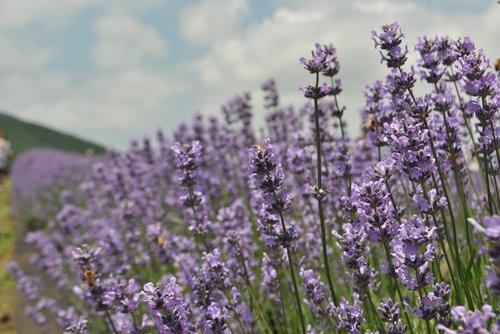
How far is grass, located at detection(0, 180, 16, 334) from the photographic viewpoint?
46.3 feet

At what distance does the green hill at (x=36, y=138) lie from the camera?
5582cm

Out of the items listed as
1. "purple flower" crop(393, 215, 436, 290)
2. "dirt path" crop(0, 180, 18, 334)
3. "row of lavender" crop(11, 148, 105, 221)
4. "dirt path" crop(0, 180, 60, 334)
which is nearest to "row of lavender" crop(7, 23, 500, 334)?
"purple flower" crop(393, 215, 436, 290)

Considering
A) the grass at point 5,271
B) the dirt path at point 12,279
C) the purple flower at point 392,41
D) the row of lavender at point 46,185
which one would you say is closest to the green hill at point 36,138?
the grass at point 5,271

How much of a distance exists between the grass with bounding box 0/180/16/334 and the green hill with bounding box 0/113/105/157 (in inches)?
955

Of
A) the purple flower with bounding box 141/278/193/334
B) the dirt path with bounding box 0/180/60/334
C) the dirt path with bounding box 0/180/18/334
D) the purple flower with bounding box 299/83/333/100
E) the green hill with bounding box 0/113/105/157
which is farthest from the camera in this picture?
the green hill with bounding box 0/113/105/157

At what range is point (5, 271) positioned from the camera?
1872cm

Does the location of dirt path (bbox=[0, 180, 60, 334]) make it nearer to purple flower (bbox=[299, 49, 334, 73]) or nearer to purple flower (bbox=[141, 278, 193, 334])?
purple flower (bbox=[141, 278, 193, 334])

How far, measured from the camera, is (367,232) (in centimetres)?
300

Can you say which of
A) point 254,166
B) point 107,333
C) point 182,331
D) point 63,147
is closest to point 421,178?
point 254,166

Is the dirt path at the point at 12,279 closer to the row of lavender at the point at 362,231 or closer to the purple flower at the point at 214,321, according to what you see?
the row of lavender at the point at 362,231

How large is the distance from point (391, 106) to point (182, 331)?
2028 millimetres

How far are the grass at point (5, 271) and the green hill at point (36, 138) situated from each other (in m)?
24.2

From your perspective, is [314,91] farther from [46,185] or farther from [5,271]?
[46,185]

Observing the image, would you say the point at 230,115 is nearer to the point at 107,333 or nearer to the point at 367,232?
the point at 107,333
